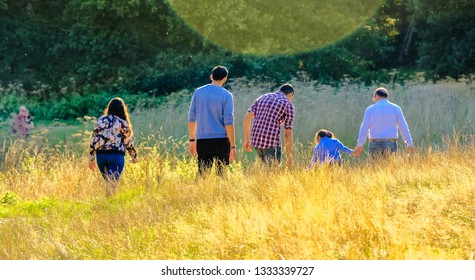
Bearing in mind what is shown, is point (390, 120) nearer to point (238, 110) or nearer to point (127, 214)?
point (127, 214)

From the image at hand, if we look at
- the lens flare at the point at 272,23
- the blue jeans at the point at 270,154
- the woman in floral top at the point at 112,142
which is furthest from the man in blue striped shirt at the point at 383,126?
the lens flare at the point at 272,23

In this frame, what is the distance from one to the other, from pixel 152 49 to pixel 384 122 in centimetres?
1822

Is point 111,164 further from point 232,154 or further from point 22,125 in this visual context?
point 22,125

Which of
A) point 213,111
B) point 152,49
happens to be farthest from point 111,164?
point 152,49

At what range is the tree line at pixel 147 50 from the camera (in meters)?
26.2

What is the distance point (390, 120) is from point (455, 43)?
Answer: 59.0 feet

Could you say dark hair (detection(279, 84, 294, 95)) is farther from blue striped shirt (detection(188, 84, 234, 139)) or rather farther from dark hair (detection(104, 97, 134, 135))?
dark hair (detection(104, 97, 134, 135))

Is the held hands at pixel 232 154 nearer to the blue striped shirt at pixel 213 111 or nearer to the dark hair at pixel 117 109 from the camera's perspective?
the blue striped shirt at pixel 213 111

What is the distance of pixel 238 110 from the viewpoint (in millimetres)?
18328

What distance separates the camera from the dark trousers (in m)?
9.40

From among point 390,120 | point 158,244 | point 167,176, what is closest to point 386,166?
point 390,120

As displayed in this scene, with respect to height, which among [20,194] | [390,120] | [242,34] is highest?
[242,34]

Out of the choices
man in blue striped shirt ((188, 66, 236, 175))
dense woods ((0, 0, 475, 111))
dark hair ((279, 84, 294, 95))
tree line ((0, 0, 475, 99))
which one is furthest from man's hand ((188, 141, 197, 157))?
dense woods ((0, 0, 475, 111))

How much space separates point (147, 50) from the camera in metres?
28.1
